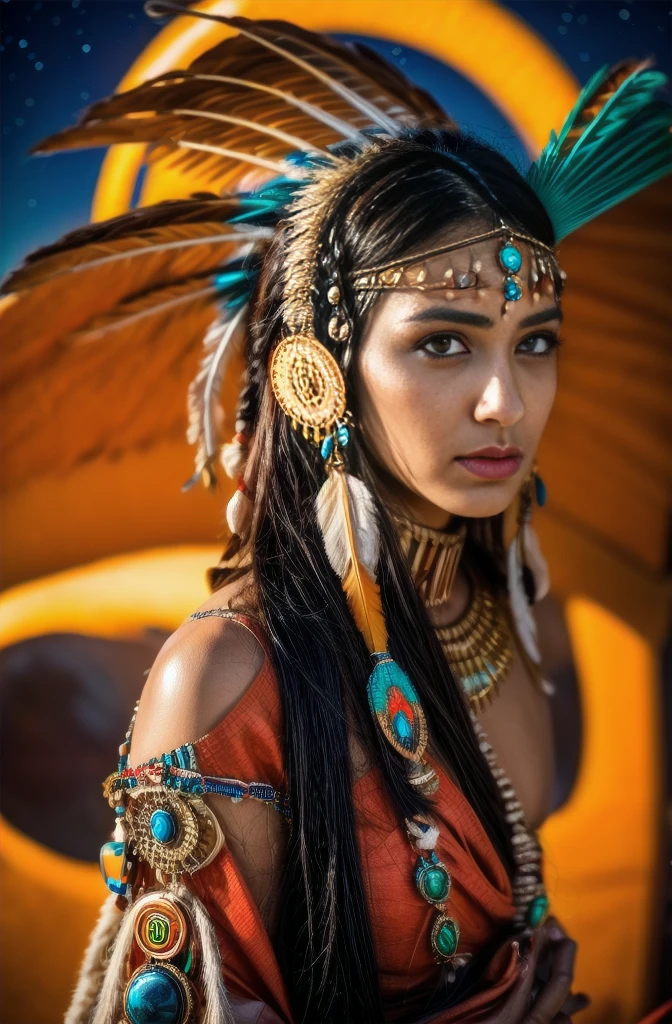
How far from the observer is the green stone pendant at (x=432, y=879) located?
4.60ft

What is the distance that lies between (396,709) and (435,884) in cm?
27

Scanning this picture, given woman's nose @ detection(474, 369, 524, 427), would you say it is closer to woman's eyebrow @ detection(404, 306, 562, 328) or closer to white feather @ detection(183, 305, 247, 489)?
woman's eyebrow @ detection(404, 306, 562, 328)

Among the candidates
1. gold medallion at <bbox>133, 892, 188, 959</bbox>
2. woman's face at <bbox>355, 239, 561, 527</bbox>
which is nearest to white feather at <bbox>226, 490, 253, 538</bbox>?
woman's face at <bbox>355, 239, 561, 527</bbox>

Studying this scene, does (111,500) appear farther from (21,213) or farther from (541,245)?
(541,245)

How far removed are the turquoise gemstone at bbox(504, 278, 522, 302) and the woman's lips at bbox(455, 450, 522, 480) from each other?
0.25 metres

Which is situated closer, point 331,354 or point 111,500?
point 331,354

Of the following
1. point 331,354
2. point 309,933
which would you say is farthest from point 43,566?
point 309,933

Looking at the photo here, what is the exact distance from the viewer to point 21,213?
2.03m

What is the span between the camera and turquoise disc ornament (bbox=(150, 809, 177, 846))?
127 centimetres

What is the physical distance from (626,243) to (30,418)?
4.78ft

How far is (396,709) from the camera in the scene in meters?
1.46

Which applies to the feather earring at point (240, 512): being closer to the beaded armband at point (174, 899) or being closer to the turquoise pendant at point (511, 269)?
the beaded armband at point (174, 899)

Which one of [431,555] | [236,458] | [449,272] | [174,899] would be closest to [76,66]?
[236,458]

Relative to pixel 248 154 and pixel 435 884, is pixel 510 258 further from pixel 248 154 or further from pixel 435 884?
pixel 435 884
